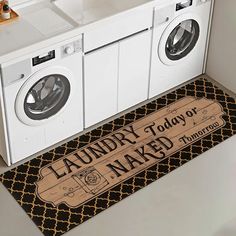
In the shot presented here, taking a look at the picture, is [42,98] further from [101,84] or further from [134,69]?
[134,69]

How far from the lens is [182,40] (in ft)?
15.1

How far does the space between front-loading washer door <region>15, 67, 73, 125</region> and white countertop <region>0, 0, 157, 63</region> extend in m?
0.21

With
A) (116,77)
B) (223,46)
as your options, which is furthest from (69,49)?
(223,46)

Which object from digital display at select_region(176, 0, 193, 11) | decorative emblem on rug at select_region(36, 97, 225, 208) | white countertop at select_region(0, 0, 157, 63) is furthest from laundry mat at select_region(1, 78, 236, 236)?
white countertop at select_region(0, 0, 157, 63)

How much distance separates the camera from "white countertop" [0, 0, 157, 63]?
3.59 metres

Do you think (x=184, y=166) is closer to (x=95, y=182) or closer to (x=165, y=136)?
(x=165, y=136)

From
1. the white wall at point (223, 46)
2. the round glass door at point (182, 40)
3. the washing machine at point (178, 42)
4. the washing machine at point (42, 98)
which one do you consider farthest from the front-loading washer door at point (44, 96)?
the white wall at point (223, 46)

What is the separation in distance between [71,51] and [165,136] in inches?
38.5

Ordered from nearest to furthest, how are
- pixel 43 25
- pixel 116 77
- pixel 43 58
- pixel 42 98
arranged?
pixel 43 58 → pixel 43 25 → pixel 42 98 → pixel 116 77

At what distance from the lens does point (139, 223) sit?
3.65m

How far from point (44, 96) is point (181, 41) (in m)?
1.27

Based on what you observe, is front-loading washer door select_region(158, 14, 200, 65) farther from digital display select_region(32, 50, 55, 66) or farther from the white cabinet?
digital display select_region(32, 50, 55, 66)

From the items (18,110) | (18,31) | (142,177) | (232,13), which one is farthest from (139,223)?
(232,13)

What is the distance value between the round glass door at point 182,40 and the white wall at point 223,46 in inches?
6.4
